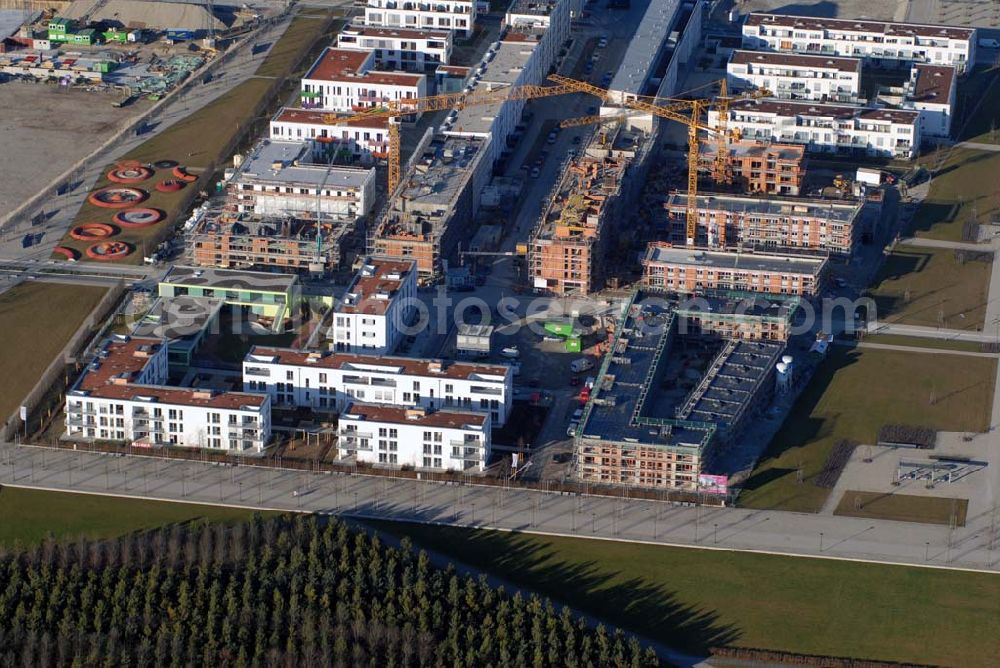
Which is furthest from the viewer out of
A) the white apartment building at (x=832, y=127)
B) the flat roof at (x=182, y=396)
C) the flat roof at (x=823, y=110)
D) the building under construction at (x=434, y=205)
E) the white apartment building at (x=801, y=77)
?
the white apartment building at (x=801, y=77)

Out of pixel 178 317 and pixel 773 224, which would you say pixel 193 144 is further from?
pixel 773 224

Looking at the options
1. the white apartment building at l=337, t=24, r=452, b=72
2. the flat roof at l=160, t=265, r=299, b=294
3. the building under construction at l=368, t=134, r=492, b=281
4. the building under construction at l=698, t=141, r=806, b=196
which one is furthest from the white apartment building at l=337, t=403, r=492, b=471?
the white apartment building at l=337, t=24, r=452, b=72

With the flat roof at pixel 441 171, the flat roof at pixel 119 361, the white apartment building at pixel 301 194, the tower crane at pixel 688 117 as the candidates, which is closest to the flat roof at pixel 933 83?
the tower crane at pixel 688 117

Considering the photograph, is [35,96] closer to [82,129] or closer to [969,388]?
[82,129]

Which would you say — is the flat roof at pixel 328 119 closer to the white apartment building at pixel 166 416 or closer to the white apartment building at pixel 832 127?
the white apartment building at pixel 832 127

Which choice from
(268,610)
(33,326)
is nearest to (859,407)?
(268,610)

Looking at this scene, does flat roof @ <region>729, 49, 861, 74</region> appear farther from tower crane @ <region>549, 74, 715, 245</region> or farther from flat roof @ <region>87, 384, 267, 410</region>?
flat roof @ <region>87, 384, 267, 410</region>
